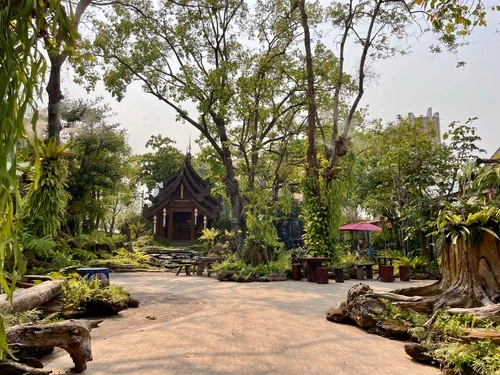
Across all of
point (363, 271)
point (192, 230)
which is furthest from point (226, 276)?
point (192, 230)

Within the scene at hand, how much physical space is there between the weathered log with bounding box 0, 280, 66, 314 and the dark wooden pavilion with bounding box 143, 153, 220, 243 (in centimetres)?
2040

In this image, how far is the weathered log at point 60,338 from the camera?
313 centimetres

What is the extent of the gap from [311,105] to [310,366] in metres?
10.8

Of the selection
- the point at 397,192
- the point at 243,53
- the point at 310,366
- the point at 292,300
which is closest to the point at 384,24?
the point at 243,53

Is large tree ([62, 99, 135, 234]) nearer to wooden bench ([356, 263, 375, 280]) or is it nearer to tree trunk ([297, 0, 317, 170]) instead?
tree trunk ([297, 0, 317, 170])

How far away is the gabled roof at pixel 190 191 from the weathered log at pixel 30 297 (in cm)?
2039

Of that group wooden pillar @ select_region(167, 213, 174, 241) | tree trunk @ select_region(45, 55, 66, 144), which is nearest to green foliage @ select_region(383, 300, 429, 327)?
tree trunk @ select_region(45, 55, 66, 144)

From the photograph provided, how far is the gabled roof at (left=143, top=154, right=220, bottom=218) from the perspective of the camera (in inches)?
1022

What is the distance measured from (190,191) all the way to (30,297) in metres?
21.6

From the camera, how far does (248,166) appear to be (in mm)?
15031

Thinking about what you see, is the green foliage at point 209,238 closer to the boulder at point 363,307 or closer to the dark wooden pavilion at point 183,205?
the dark wooden pavilion at point 183,205

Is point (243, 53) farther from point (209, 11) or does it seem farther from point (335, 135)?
point (335, 135)

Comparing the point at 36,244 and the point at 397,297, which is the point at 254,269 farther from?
the point at 397,297

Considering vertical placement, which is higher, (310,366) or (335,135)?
(335,135)
